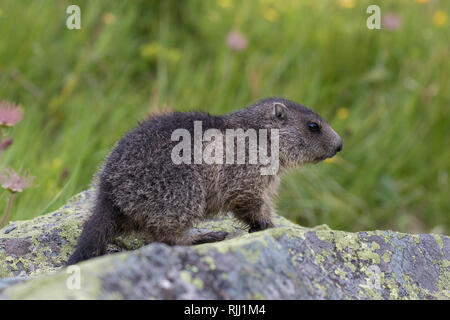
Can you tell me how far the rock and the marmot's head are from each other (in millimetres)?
1483

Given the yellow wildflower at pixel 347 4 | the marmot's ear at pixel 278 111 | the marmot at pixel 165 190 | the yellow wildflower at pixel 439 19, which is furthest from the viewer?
the yellow wildflower at pixel 439 19

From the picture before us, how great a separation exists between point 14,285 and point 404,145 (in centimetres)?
585

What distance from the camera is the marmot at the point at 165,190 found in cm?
402

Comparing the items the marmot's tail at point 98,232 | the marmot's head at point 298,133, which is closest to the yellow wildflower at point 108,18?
the marmot's head at point 298,133

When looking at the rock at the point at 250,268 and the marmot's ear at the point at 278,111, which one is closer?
the rock at the point at 250,268

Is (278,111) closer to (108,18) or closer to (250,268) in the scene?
(250,268)

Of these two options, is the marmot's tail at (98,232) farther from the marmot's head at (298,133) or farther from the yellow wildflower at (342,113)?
the yellow wildflower at (342,113)

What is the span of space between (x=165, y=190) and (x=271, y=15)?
5144 mm

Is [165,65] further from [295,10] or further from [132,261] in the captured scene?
[132,261]

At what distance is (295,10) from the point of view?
28.2ft

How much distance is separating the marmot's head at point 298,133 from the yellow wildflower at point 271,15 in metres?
3.64

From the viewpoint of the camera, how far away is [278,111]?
5.01 m

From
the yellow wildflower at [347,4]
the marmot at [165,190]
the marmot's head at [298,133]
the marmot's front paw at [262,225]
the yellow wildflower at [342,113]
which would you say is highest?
the yellow wildflower at [347,4]
